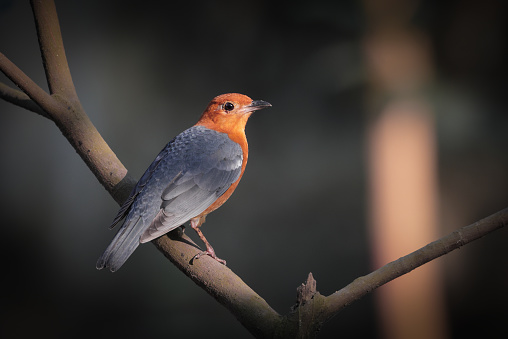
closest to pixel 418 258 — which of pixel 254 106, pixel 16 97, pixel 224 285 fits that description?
pixel 224 285

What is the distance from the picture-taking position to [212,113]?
2023 millimetres

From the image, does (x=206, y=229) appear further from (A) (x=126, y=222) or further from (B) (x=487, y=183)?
(B) (x=487, y=183)

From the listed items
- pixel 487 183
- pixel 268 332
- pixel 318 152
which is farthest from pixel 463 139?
pixel 268 332

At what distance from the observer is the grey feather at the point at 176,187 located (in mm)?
1549

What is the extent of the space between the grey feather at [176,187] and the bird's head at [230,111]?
2.1 inches

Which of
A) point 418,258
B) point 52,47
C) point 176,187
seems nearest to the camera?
point 418,258

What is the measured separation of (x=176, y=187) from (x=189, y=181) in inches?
2.3

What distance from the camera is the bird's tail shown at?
1468mm

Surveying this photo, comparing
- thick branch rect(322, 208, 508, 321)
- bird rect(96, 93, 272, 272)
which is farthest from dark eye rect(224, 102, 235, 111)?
thick branch rect(322, 208, 508, 321)

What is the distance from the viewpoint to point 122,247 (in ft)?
4.96

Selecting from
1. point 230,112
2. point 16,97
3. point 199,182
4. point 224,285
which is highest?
point 16,97

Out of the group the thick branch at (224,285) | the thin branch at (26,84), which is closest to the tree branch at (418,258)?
the thick branch at (224,285)

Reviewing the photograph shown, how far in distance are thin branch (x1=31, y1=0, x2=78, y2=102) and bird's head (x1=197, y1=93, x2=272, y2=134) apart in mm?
534

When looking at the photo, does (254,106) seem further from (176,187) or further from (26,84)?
(26,84)
